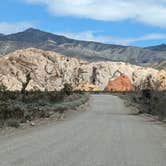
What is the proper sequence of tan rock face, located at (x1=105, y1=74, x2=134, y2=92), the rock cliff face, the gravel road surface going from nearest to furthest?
the gravel road surface, the rock cliff face, tan rock face, located at (x1=105, y1=74, x2=134, y2=92)

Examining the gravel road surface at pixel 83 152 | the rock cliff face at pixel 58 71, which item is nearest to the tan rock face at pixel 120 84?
the rock cliff face at pixel 58 71

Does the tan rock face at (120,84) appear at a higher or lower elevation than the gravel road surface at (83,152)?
lower

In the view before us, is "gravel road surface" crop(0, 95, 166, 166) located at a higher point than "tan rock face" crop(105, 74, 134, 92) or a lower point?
higher

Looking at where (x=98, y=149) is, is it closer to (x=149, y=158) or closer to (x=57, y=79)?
(x=149, y=158)

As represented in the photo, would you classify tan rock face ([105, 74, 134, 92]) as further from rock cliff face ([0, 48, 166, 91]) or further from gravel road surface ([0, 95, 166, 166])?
gravel road surface ([0, 95, 166, 166])

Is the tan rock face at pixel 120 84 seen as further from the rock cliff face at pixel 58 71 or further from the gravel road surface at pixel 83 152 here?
the gravel road surface at pixel 83 152

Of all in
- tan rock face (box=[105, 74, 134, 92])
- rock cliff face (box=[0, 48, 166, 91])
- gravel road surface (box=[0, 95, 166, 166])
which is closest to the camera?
gravel road surface (box=[0, 95, 166, 166])

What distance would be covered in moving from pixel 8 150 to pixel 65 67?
161688mm

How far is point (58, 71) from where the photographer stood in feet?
571

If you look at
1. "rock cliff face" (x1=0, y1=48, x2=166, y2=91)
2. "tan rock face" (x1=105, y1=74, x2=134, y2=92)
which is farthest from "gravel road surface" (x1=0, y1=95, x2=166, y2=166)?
"tan rock face" (x1=105, y1=74, x2=134, y2=92)

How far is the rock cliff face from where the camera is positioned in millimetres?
156625

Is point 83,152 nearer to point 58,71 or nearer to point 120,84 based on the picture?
point 120,84

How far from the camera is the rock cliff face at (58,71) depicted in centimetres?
15662

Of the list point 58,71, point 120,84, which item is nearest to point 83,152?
point 120,84
